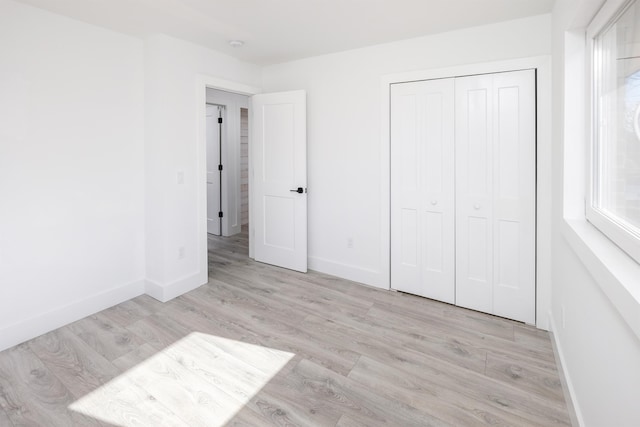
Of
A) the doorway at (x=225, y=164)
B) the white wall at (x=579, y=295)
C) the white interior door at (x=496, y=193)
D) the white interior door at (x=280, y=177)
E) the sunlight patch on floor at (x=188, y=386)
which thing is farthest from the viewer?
the doorway at (x=225, y=164)

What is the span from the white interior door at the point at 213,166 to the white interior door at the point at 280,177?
174cm

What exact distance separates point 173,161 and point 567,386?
330 cm

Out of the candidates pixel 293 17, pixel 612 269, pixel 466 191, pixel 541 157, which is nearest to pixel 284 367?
pixel 612 269

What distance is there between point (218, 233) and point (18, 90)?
3592 millimetres

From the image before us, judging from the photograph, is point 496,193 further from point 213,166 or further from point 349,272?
point 213,166

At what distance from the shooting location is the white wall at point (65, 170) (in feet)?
7.73

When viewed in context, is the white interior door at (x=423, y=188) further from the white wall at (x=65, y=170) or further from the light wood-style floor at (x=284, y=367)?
the white wall at (x=65, y=170)

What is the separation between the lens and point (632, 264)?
1143mm

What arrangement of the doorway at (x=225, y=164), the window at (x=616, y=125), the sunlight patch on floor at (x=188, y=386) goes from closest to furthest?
the window at (x=616, y=125) → the sunlight patch on floor at (x=188, y=386) → the doorway at (x=225, y=164)

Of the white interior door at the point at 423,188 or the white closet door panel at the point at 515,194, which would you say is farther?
the white interior door at the point at 423,188

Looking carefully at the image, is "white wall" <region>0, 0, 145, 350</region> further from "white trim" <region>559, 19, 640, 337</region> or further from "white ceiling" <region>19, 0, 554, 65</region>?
"white trim" <region>559, 19, 640, 337</region>

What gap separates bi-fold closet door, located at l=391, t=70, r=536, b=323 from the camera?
263cm

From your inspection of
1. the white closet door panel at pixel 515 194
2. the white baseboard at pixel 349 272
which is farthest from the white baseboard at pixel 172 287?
the white closet door panel at pixel 515 194

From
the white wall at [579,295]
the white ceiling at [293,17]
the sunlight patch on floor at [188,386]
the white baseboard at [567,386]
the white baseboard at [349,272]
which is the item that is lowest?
the sunlight patch on floor at [188,386]
